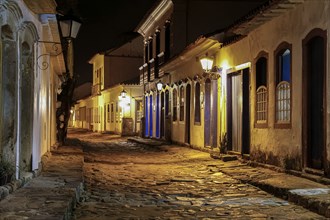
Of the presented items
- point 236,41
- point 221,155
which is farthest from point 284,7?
point 221,155

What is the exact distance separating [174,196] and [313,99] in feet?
11.4

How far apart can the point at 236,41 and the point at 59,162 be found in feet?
20.0

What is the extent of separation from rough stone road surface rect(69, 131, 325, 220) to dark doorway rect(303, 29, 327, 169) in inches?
55.6

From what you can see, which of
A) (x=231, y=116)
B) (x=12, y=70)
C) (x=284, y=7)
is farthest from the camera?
(x=231, y=116)

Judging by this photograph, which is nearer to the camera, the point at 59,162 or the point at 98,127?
the point at 59,162

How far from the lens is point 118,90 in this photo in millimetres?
34000

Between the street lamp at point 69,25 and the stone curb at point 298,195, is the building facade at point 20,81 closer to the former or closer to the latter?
the street lamp at point 69,25

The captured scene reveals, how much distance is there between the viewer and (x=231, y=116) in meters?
14.1

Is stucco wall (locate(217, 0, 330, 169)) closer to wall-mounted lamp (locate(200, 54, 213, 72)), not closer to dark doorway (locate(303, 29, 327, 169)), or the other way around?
dark doorway (locate(303, 29, 327, 169))

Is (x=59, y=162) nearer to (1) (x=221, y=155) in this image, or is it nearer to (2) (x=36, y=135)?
(2) (x=36, y=135)

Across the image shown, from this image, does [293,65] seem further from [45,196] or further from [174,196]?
[45,196]

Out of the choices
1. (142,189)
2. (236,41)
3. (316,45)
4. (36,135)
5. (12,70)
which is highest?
(236,41)

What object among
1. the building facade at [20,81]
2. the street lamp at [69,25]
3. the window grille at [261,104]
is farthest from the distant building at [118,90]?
the building facade at [20,81]

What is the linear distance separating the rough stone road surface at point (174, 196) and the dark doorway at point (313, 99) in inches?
55.6
